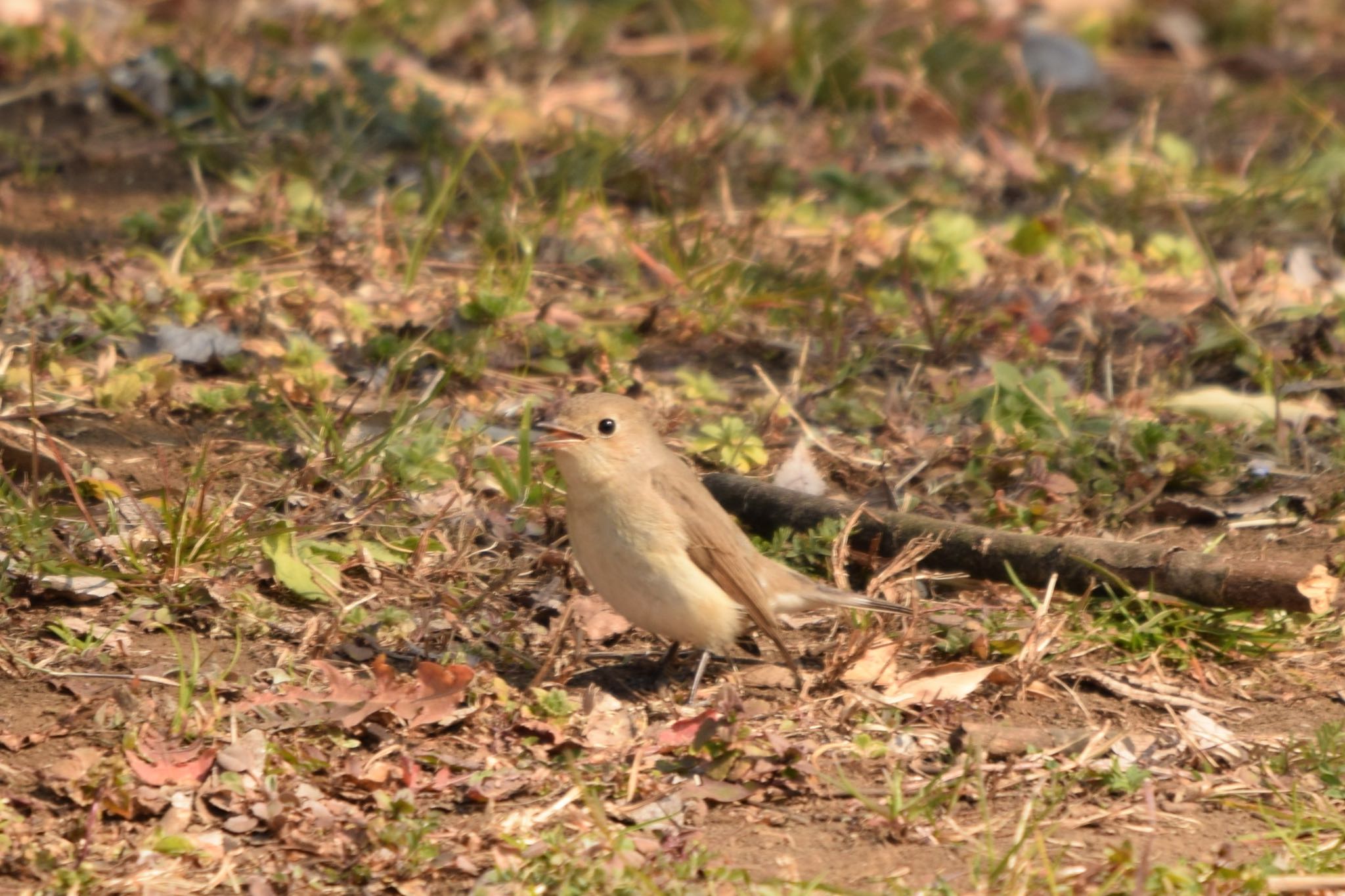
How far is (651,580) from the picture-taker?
15.8 feet

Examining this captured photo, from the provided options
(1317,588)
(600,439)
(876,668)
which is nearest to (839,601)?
(876,668)

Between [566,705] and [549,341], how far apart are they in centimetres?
236

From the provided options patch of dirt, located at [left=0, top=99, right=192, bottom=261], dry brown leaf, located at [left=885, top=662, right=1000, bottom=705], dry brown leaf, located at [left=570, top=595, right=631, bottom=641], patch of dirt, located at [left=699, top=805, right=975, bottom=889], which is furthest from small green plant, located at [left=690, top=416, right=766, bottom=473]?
patch of dirt, located at [left=0, top=99, right=192, bottom=261]

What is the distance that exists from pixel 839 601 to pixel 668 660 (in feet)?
1.92

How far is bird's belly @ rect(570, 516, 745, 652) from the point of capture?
15.9 ft

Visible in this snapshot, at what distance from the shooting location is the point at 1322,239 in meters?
8.34

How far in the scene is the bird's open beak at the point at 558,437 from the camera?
496 centimetres

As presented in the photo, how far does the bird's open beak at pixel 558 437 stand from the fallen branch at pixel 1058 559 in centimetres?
91

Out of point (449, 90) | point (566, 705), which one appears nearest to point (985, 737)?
point (566, 705)

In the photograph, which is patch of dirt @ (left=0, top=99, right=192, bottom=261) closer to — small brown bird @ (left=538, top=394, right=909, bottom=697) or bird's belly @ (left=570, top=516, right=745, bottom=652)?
small brown bird @ (left=538, top=394, right=909, bottom=697)

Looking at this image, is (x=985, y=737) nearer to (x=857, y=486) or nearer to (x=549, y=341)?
(x=857, y=486)

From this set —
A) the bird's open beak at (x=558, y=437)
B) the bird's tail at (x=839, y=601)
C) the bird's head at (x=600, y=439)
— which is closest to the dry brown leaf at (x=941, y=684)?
the bird's tail at (x=839, y=601)

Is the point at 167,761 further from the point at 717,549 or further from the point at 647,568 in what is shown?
the point at 717,549

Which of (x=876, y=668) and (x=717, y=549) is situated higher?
(x=717, y=549)
